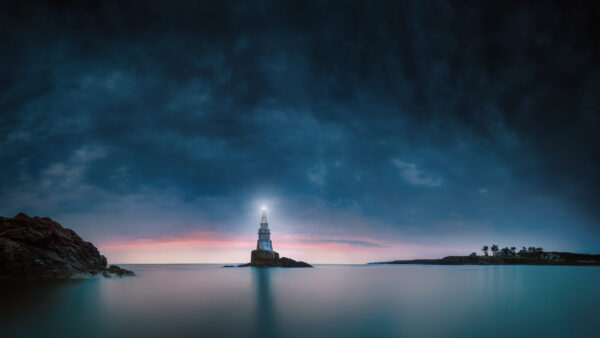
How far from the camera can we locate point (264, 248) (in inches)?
5015

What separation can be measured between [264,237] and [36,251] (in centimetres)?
8578

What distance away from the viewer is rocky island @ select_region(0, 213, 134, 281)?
42625mm

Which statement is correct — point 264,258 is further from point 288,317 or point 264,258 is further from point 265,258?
point 288,317

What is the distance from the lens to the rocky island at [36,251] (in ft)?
140

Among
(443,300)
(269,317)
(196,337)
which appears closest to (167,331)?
(196,337)

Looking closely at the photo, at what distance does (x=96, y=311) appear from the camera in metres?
25.1

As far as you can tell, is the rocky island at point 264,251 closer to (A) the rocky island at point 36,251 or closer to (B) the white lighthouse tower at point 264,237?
(B) the white lighthouse tower at point 264,237

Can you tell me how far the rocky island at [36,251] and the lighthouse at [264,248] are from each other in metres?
72.6

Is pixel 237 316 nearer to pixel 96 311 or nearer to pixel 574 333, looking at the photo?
pixel 96 311

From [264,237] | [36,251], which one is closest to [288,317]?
[36,251]

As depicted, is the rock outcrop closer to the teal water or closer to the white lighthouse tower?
the white lighthouse tower

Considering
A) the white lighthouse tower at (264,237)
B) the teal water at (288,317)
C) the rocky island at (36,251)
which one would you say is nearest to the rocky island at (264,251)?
the white lighthouse tower at (264,237)

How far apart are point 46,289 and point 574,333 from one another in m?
48.8

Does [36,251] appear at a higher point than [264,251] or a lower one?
higher
